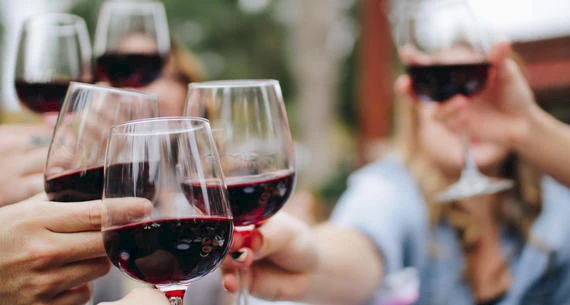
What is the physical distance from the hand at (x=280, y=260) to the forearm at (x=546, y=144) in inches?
24.5

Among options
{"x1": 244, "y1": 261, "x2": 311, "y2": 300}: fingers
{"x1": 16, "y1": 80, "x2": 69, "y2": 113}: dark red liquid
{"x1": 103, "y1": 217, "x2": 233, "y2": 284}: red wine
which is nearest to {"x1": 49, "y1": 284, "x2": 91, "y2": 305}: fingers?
{"x1": 103, "y1": 217, "x2": 233, "y2": 284}: red wine

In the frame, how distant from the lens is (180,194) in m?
0.86

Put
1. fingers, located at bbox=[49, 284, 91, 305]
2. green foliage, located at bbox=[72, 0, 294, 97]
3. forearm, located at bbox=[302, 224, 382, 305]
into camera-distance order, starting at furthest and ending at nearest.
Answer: green foliage, located at bbox=[72, 0, 294, 97] < forearm, located at bbox=[302, 224, 382, 305] < fingers, located at bbox=[49, 284, 91, 305]

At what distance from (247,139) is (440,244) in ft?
3.98

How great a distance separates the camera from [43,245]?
940mm

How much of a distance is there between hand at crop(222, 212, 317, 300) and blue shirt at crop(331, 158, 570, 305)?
47cm

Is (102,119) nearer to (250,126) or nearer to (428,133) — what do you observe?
(250,126)

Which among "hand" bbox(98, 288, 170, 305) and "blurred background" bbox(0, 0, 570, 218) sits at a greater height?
"hand" bbox(98, 288, 170, 305)

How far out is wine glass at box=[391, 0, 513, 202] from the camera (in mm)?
1586

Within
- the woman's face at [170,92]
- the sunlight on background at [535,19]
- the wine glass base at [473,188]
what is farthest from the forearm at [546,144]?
the sunlight on background at [535,19]

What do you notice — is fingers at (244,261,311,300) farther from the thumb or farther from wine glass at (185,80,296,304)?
the thumb

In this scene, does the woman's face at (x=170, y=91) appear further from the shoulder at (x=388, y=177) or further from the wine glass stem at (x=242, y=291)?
the wine glass stem at (x=242, y=291)

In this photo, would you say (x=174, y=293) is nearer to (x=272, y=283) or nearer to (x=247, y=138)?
(x=247, y=138)

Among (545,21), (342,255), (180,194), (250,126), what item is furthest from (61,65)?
(545,21)
